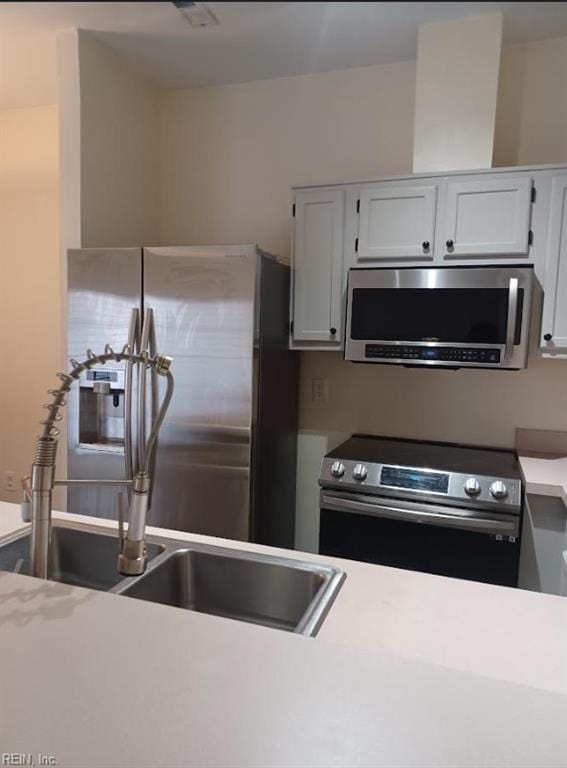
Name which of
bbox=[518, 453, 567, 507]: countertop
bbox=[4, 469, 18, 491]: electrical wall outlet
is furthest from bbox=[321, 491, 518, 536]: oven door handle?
bbox=[4, 469, 18, 491]: electrical wall outlet

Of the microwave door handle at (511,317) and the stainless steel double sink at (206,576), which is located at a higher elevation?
the microwave door handle at (511,317)

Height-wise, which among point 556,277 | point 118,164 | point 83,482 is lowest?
point 83,482

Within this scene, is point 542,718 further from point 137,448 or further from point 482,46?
point 137,448

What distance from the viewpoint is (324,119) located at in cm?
266

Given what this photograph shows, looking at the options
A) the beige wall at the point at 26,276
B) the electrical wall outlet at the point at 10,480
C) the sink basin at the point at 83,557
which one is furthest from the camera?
the electrical wall outlet at the point at 10,480

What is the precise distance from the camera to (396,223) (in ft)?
7.34

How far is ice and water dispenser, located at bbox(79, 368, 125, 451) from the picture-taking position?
2.35 m

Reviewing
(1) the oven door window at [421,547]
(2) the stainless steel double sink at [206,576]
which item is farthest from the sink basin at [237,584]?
(1) the oven door window at [421,547]

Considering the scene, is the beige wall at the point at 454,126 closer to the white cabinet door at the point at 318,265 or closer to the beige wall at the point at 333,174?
the beige wall at the point at 333,174

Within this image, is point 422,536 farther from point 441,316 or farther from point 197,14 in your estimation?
point 197,14

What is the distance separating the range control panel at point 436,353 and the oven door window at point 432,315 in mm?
32

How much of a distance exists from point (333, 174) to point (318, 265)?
62 cm

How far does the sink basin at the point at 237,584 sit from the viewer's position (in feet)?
3.68

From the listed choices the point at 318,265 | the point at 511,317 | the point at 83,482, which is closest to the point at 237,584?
the point at 83,482
